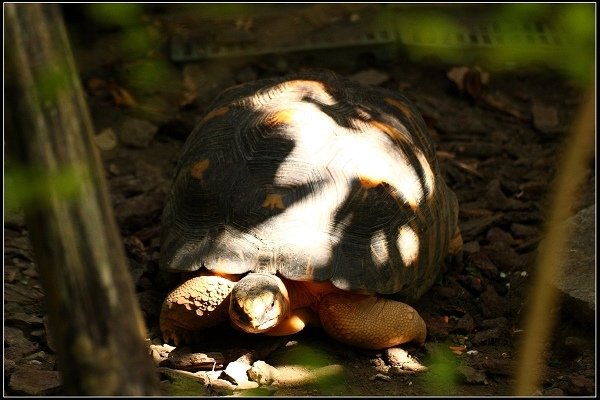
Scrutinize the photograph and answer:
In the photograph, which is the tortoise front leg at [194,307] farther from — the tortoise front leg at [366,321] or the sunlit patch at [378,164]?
the sunlit patch at [378,164]

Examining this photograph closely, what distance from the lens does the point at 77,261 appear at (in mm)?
2328

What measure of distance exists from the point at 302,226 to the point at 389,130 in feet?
3.08

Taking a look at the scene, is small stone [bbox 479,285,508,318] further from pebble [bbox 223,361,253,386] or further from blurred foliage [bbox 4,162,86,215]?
blurred foliage [bbox 4,162,86,215]

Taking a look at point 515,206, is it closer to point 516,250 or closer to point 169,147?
point 516,250

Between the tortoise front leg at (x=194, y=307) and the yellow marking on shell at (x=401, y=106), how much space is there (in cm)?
167

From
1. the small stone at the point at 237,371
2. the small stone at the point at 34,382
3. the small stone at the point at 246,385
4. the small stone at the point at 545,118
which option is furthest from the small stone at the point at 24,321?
the small stone at the point at 545,118

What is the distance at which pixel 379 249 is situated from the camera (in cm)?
453

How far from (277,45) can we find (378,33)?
36.1 inches

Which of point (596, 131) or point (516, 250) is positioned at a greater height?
point (596, 131)

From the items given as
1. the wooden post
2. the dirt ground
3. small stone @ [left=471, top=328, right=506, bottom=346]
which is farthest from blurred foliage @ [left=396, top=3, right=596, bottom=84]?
the wooden post

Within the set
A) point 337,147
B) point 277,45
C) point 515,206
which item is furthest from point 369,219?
point 277,45

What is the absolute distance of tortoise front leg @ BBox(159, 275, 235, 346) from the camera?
4.44m

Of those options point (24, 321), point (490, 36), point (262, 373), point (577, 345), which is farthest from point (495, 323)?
point (490, 36)

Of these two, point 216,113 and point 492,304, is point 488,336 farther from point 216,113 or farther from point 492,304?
point 216,113
